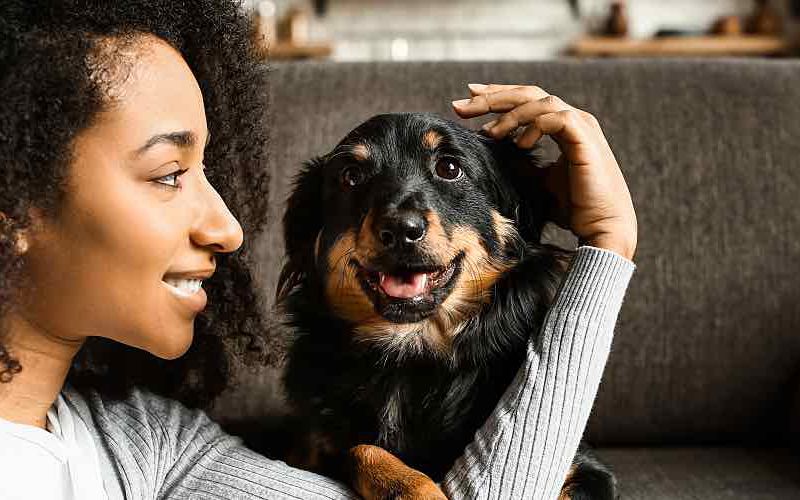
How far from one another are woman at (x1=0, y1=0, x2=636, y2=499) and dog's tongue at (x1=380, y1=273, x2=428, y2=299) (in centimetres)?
21

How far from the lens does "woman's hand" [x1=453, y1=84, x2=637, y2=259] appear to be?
44.5 inches

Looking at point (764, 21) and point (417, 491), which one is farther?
point (764, 21)

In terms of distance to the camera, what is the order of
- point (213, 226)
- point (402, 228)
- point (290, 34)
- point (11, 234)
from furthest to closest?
point (290, 34), point (402, 228), point (213, 226), point (11, 234)

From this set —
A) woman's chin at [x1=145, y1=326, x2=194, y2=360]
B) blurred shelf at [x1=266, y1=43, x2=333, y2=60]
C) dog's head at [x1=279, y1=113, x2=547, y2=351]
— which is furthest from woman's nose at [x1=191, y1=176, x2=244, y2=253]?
blurred shelf at [x1=266, y1=43, x2=333, y2=60]

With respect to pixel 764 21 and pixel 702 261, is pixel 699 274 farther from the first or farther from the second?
pixel 764 21

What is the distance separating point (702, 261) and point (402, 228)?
849 millimetres

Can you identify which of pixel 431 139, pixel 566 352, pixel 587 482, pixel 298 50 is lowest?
pixel 587 482

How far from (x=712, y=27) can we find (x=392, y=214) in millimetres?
4234

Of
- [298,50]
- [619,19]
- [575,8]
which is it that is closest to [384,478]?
[298,50]

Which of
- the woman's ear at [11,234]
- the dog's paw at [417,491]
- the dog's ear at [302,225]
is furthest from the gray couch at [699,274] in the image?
the woman's ear at [11,234]

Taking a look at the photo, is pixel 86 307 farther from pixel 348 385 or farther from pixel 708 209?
pixel 708 209

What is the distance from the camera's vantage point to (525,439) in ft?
3.49

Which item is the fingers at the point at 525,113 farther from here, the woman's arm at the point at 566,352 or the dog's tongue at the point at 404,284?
the dog's tongue at the point at 404,284

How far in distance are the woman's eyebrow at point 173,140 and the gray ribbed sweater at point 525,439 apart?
0.47 m
